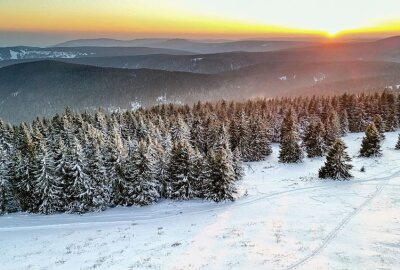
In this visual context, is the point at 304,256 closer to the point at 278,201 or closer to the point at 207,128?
the point at 278,201

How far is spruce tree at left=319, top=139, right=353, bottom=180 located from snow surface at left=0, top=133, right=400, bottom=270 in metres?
1.68

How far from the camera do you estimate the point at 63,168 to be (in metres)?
50.7

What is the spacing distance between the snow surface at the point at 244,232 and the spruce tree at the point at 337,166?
1684mm

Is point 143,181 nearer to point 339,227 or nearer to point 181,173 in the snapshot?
point 181,173

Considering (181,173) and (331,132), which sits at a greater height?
(331,132)

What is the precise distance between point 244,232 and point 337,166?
24832 millimetres

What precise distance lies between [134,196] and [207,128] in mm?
33144

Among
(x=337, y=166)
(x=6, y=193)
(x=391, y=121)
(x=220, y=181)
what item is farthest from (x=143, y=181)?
(x=391, y=121)

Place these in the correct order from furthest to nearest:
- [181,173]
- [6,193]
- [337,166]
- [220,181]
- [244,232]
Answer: [6,193] < [337,166] < [181,173] < [220,181] < [244,232]

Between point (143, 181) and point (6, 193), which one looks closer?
point (143, 181)

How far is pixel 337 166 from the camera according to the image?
51.5 meters

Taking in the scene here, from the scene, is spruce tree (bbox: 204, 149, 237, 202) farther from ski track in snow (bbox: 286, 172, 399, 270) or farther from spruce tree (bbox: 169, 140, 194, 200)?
ski track in snow (bbox: 286, 172, 399, 270)

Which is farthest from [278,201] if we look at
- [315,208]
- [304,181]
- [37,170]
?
[37,170]

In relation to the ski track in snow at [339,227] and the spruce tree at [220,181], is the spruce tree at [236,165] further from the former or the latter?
the ski track in snow at [339,227]
